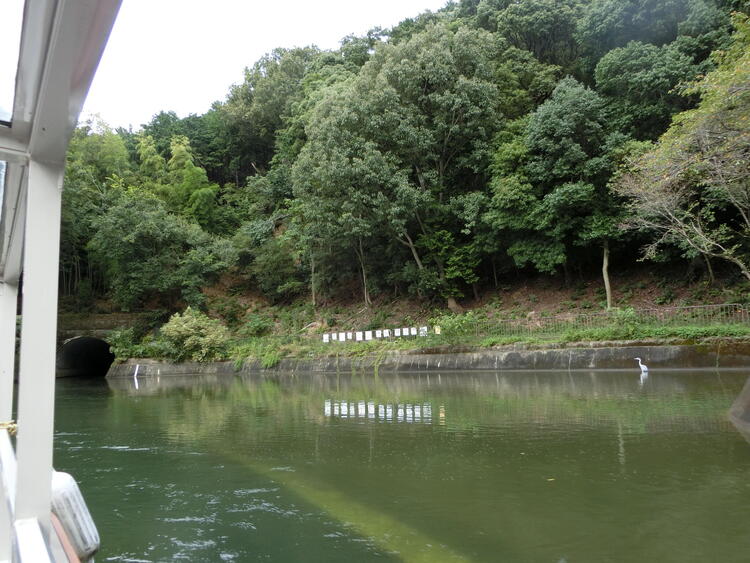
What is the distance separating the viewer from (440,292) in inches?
916

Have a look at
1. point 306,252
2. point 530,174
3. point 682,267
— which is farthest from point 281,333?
point 682,267

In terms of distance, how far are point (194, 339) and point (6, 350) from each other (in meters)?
22.8

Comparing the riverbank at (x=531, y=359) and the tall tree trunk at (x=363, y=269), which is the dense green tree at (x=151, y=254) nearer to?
the riverbank at (x=531, y=359)

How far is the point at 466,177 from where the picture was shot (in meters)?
24.4

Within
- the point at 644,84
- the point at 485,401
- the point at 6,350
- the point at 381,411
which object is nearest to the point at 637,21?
the point at 644,84

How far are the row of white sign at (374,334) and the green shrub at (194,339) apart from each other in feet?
18.1

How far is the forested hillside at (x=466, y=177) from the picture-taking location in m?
18.3

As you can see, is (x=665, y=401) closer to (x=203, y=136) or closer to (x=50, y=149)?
(x=50, y=149)

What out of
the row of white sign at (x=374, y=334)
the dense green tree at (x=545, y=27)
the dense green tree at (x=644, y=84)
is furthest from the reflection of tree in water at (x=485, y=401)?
the dense green tree at (x=545, y=27)

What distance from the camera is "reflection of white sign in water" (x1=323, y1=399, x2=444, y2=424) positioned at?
8.91 metres

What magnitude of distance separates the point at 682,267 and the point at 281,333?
60.1 ft

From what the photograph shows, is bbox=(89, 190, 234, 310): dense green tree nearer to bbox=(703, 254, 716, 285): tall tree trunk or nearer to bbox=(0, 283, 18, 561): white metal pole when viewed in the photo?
bbox=(703, 254, 716, 285): tall tree trunk

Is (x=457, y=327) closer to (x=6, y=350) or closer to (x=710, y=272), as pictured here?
(x=710, y=272)

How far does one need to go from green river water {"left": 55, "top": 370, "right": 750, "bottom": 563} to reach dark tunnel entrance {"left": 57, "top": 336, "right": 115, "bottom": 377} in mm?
20335
